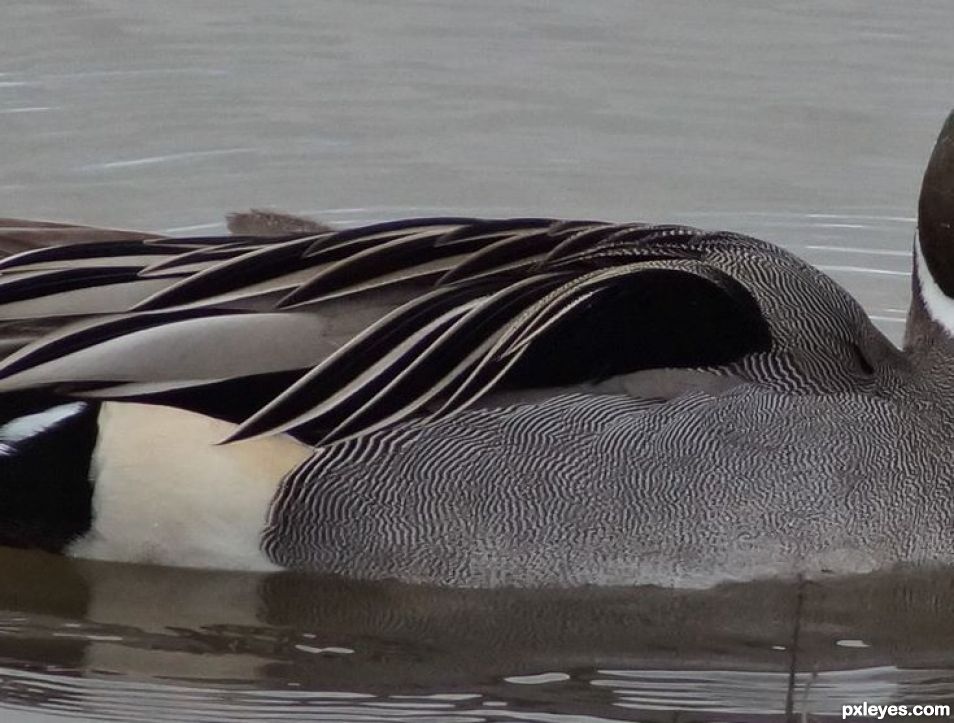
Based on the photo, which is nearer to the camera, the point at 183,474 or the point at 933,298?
the point at 183,474

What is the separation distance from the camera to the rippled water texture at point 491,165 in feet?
15.5

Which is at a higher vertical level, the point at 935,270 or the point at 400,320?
the point at 935,270

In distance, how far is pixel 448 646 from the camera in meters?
4.72

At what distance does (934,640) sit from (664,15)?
3818 millimetres

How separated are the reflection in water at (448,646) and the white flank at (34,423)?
0.41 m

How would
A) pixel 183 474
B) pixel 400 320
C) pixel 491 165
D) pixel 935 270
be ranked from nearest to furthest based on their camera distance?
pixel 183 474, pixel 400 320, pixel 935 270, pixel 491 165

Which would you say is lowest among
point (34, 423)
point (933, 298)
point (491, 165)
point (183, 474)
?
point (183, 474)

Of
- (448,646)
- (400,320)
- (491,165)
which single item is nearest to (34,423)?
(400,320)

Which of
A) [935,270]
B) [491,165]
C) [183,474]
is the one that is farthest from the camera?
[491,165]

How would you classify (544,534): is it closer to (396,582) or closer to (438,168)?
(396,582)

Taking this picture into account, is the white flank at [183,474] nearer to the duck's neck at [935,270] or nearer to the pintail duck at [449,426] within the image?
the pintail duck at [449,426]

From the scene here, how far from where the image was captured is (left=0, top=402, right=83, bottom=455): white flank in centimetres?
468

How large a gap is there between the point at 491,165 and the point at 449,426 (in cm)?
273

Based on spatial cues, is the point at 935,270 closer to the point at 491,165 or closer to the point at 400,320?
the point at 400,320
